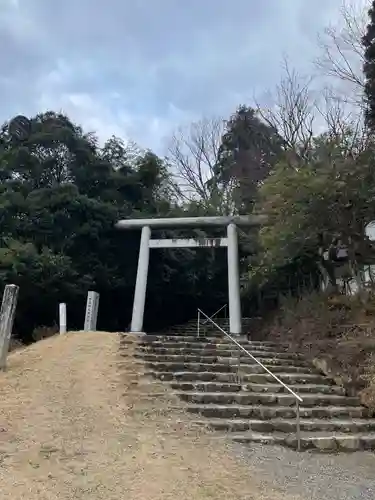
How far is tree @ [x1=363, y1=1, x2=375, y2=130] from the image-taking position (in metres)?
14.4

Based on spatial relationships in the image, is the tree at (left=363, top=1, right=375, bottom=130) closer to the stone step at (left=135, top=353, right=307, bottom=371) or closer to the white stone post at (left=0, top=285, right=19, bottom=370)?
the stone step at (left=135, top=353, right=307, bottom=371)

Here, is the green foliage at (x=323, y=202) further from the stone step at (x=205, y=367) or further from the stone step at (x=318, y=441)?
the stone step at (x=318, y=441)

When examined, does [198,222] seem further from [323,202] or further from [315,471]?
[315,471]

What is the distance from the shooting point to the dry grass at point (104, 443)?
4.70 metres

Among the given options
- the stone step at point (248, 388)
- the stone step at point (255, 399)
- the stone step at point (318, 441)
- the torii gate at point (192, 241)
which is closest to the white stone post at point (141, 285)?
the torii gate at point (192, 241)

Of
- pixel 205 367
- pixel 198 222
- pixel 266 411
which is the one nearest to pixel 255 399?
pixel 266 411

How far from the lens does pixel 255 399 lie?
7.74 m

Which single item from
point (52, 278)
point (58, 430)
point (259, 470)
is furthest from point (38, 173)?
point (259, 470)

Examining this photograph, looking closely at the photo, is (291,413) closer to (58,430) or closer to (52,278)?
(58,430)

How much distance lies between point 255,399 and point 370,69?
10939 mm

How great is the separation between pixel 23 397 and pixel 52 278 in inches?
308

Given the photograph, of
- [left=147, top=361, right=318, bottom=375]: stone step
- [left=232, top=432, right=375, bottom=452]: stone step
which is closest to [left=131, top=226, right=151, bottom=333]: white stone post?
[left=147, top=361, right=318, bottom=375]: stone step

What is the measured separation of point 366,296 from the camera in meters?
12.5

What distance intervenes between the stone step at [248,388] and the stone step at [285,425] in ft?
3.53
